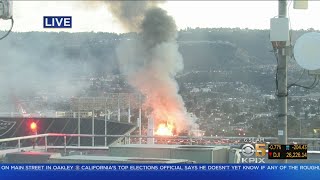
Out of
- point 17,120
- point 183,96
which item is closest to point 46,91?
point 17,120

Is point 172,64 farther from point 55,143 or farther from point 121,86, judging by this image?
point 55,143

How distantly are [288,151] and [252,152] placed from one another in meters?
1.45

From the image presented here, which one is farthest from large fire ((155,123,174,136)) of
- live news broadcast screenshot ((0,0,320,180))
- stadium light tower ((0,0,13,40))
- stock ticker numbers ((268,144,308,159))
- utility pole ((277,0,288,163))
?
stadium light tower ((0,0,13,40))

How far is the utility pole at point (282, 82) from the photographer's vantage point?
24.4 ft

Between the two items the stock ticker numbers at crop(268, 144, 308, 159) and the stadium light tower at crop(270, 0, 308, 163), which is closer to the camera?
the stock ticker numbers at crop(268, 144, 308, 159)

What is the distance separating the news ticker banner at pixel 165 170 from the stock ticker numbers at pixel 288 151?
469mm

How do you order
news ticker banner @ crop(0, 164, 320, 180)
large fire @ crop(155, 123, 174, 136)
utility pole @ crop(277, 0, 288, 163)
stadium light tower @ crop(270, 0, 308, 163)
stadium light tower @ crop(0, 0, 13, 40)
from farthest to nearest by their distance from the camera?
large fire @ crop(155, 123, 174, 136)
stadium light tower @ crop(0, 0, 13, 40)
utility pole @ crop(277, 0, 288, 163)
stadium light tower @ crop(270, 0, 308, 163)
news ticker banner @ crop(0, 164, 320, 180)

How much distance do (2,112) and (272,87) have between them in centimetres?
703

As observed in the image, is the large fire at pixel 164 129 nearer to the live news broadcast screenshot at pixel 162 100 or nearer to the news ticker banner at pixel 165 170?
the live news broadcast screenshot at pixel 162 100

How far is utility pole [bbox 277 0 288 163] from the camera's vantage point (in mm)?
7434

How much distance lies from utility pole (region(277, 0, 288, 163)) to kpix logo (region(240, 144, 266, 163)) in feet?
2.53

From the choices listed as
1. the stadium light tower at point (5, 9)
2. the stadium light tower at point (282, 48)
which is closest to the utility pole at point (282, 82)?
the stadium light tower at point (282, 48)

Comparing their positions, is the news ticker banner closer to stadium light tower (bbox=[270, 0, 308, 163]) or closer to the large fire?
stadium light tower (bbox=[270, 0, 308, 163])

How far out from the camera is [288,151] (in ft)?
23.8
